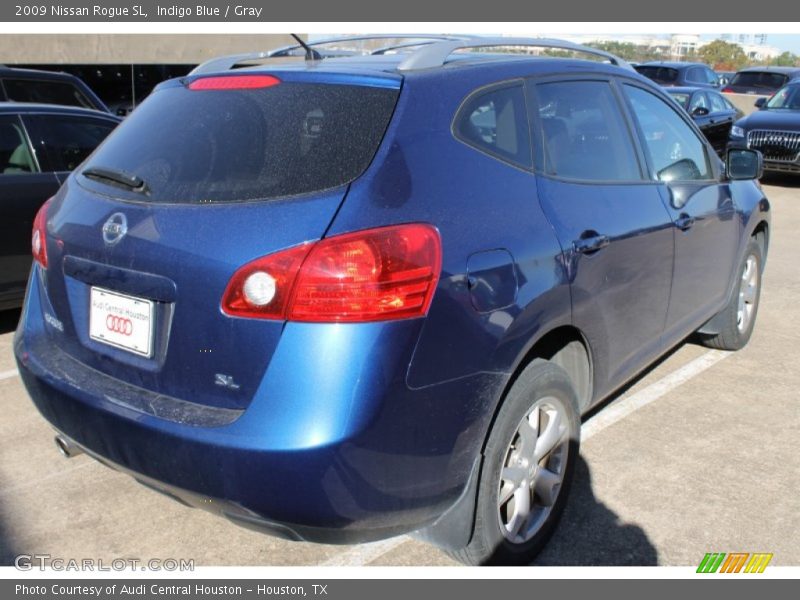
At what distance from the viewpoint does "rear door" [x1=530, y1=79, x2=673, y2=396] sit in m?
3.06

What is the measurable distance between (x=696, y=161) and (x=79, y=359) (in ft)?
10.8

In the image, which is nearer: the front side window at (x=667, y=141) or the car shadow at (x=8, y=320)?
the front side window at (x=667, y=141)

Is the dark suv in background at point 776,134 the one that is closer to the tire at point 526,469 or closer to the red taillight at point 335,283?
the tire at point 526,469

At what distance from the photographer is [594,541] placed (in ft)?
10.6

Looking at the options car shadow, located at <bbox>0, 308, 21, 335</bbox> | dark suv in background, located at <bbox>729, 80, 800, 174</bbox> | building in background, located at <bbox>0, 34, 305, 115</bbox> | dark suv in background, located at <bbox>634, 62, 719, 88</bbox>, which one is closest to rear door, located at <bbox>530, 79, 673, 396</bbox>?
car shadow, located at <bbox>0, 308, 21, 335</bbox>

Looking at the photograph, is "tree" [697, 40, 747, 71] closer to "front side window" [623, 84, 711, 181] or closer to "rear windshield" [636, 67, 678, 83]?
"rear windshield" [636, 67, 678, 83]

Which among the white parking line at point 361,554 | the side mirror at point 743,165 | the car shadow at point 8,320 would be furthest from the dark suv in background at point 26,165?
the side mirror at point 743,165

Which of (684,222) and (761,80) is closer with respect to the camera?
(684,222)

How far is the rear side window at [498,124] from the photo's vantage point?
277 cm

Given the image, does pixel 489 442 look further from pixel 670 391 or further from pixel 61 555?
pixel 670 391

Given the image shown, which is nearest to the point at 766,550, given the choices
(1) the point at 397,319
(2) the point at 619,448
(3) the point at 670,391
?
(2) the point at 619,448

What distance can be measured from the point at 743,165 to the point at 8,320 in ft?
16.6

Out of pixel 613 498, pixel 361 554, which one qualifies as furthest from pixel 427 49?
pixel 613 498

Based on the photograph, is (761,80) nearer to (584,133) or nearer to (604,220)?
(584,133)
